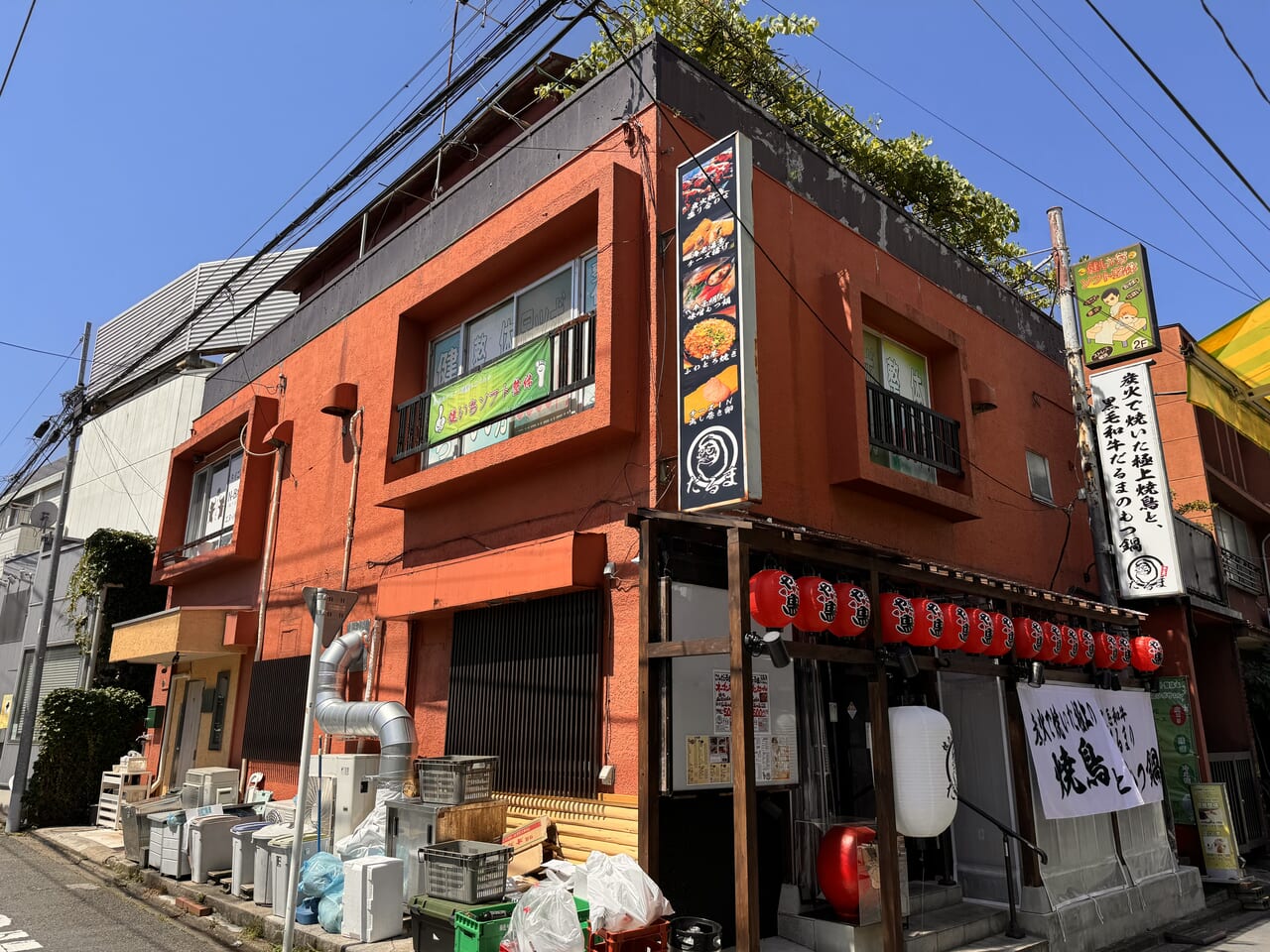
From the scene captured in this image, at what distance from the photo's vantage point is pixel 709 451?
772 centimetres

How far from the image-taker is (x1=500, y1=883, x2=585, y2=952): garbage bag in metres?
5.94

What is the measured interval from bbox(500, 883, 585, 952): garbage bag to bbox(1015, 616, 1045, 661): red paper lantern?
5978 millimetres

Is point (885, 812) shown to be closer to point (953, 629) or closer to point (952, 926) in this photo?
point (952, 926)

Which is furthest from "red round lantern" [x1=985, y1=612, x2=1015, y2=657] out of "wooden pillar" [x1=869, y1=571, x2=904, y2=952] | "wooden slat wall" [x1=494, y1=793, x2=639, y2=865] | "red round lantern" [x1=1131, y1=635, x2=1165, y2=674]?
"wooden slat wall" [x1=494, y1=793, x2=639, y2=865]

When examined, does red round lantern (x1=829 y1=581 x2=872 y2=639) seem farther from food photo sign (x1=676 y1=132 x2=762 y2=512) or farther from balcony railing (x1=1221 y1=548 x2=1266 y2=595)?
balcony railing (x1=1221 y1=548 x2=1266 y2=595)

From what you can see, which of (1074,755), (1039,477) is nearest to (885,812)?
(1074,755)

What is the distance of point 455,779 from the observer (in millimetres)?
8211

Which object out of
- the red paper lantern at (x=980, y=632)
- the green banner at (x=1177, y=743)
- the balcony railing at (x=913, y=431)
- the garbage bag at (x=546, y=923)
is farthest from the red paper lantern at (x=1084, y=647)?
the garbage bag at (x=546, y=923)

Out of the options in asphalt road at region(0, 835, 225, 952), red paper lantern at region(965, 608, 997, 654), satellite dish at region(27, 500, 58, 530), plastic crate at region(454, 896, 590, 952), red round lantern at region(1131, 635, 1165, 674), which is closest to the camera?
→ plastic crate at region(454, 896, 590, 952)

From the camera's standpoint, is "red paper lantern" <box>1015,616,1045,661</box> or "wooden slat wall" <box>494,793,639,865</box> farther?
"red paper lantern" <box>1015,616,1045,661</box>

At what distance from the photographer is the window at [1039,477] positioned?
1420 cm

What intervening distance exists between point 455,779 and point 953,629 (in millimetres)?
5179

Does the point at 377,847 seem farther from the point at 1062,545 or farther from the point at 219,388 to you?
the point at 219,388

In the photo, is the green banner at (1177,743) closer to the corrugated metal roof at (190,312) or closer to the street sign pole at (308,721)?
the street sign pole at (308,721)
